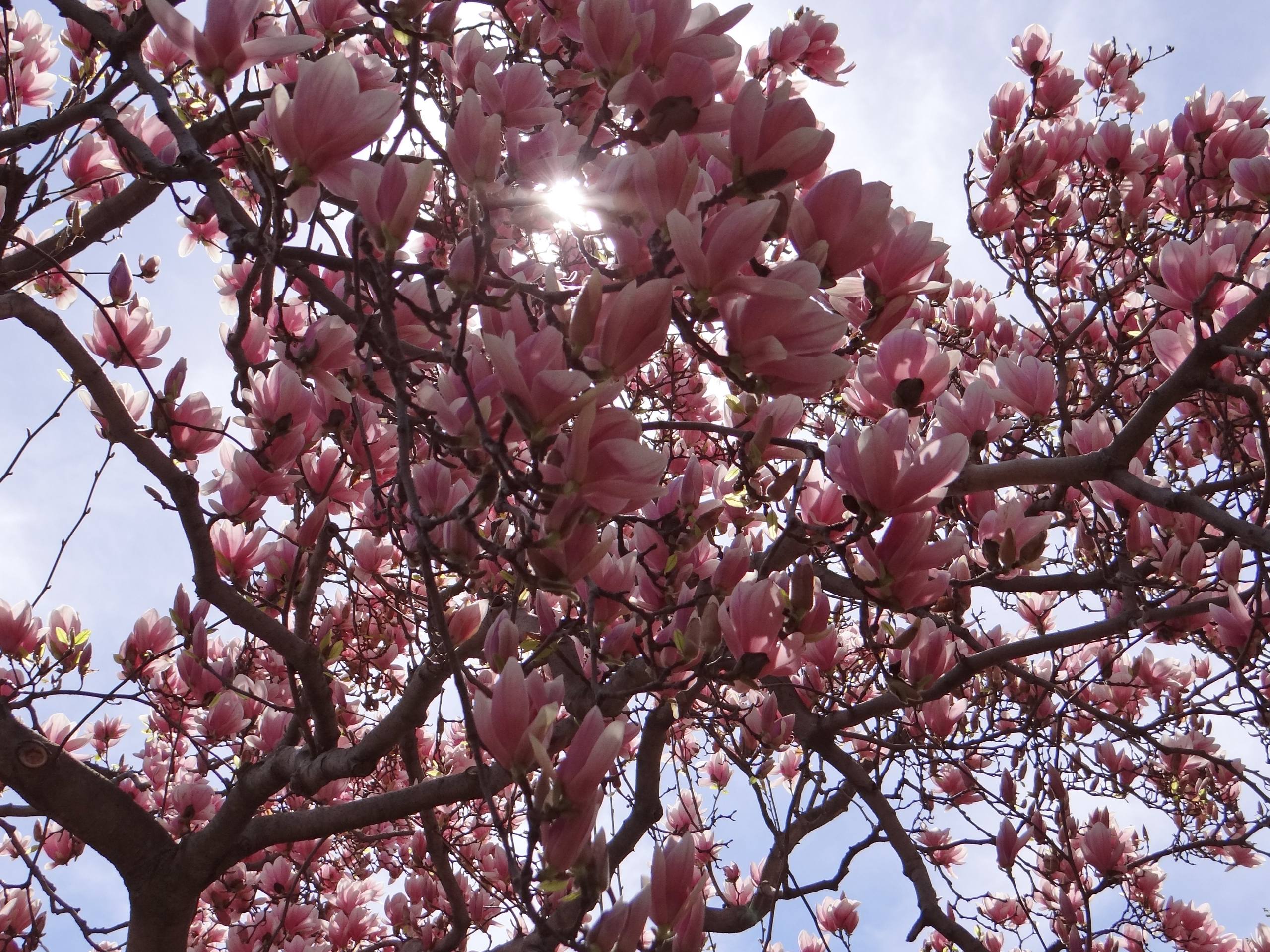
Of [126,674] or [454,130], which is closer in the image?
[454,130]

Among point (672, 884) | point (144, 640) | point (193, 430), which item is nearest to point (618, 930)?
point (672, 884)

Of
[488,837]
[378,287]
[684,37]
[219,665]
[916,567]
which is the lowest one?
[916,567]

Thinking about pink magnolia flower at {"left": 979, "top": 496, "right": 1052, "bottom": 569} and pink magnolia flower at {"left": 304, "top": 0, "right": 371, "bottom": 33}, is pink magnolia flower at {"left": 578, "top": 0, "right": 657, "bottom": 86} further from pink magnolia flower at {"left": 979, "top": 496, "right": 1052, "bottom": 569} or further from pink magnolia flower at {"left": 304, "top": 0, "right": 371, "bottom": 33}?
pink magnolia flower at {"left": 304, "top": 0, "right": 371, "bottom": 33}

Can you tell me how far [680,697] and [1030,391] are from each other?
114 centimetres

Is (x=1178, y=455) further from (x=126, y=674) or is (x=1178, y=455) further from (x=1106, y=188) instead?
(x=126, y=674)

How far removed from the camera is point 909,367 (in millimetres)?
1223

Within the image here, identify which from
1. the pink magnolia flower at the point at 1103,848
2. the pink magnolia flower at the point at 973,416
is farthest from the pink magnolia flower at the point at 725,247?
the pink magnolia flower at the point at 1103,848

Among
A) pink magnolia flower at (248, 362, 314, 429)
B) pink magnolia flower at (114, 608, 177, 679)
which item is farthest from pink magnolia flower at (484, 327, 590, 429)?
pink magnolia flower at (114, 608, 177, 679)

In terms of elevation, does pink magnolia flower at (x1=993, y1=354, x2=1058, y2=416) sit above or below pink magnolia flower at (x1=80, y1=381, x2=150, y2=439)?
below

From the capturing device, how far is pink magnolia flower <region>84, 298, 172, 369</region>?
1910 mm

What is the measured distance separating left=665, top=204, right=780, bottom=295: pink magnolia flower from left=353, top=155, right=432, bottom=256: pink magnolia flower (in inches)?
10.4

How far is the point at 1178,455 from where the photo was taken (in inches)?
144

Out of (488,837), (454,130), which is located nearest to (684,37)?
(454,130)

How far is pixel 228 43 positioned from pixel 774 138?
63cm
